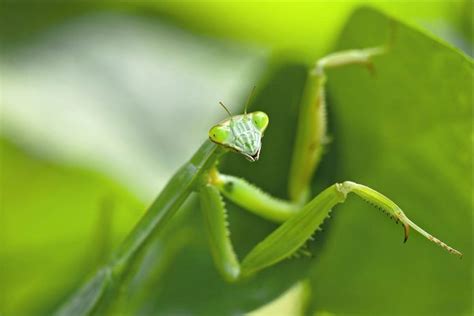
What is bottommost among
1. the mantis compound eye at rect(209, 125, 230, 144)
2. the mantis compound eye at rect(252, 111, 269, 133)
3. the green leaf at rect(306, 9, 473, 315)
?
the green leaf at rect(306, 9, 473, 315)

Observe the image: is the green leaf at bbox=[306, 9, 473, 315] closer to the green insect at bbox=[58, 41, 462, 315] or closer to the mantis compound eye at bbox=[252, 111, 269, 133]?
the green insect at bbox=[58, 41, 462, 315]

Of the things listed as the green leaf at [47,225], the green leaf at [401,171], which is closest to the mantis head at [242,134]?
the green leaf at [401,171]

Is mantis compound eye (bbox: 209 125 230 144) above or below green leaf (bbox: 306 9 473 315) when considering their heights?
above

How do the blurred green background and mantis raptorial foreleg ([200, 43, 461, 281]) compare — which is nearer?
mantis raptorial foreleg ([200, 43, 461, 281])

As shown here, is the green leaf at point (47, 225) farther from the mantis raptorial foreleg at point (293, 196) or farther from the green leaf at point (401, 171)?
the green leaf at point (401, 171)

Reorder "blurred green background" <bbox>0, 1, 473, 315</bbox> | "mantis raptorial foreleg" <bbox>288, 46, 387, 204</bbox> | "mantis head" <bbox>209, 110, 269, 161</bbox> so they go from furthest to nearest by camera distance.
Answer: "mantis raptorial foreleg" <bbox>288, 46, 387, 204</bbox> → "blurred green background" <bbox>0, 1, 473, 315</bbox> → "mantis head" <bbox>209, 110, 269, 161</bbox>

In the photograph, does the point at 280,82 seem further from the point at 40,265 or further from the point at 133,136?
the point at 40,265

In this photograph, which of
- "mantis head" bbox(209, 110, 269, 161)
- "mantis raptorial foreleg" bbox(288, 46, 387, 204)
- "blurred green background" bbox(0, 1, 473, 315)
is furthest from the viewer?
"mantis raptorial foreleg" bbox(288, 46, 387, 204)

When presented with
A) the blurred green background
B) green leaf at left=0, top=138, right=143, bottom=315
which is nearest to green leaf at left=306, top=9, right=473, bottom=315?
the blurred green background
